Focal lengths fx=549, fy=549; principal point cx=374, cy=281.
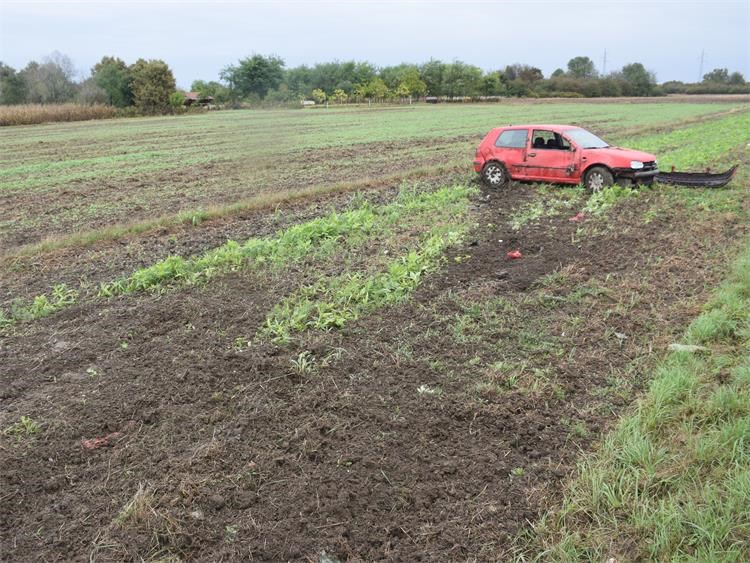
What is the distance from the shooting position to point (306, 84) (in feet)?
34.0

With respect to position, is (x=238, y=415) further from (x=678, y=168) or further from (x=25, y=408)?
(x=678, y=168)

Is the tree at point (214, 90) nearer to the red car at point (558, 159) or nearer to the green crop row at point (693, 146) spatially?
the red car at point (558, 159)

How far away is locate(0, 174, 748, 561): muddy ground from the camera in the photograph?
136 inches

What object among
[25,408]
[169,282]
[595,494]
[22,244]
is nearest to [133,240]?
[22,244]

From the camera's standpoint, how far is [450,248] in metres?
8.99

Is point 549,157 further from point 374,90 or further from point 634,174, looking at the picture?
point 374,90

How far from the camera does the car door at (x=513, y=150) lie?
13.3 m

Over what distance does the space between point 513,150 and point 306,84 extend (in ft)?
18.6

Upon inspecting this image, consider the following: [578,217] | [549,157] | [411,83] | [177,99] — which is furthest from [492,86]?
[578,217]

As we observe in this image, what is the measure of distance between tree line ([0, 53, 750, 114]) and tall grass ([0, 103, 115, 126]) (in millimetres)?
6170

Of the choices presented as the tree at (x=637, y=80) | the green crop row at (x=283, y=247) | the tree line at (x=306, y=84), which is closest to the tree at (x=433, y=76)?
the tree line at (x=306, y=84)

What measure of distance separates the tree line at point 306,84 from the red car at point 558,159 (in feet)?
15.4

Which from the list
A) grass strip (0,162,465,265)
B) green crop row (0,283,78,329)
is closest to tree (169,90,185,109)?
grass strip (0,162,465,265)

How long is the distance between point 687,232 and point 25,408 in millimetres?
9619
